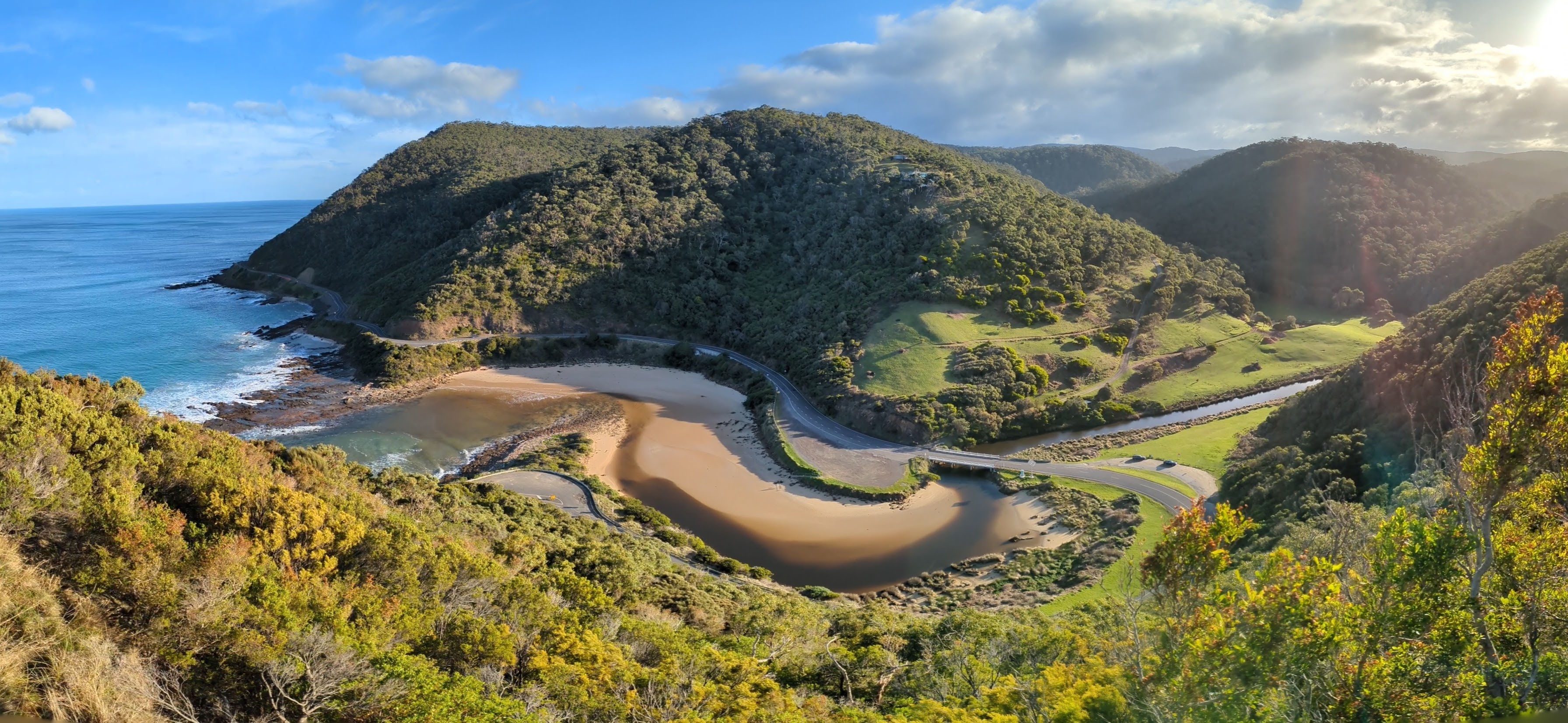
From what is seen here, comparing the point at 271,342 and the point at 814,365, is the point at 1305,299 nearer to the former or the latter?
the point at 814,365

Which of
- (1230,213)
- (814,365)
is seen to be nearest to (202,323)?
(814,365)

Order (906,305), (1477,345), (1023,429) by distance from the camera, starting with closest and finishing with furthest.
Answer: (1477,345), (1023,429), (906,305)

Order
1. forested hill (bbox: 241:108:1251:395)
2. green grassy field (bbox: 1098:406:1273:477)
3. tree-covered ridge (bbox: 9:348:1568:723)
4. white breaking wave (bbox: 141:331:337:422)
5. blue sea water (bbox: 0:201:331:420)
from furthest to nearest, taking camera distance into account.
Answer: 1. forested hill (bbox: 241:108:1251:395)
2. blue sea water (bbox: 0:201:331:420)
3. white breaking wave (bbox: 141:331:337:422)
4. green grassy field (bbox: 1098:406:1273:477)
5. tree-covered ridge (bbox: 9:348:1568:723)

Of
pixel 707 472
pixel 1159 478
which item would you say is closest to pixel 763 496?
pixel 707 472

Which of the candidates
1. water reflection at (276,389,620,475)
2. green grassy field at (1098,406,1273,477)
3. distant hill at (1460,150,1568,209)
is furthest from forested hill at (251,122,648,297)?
distant hill at (1460,150,1568,209)

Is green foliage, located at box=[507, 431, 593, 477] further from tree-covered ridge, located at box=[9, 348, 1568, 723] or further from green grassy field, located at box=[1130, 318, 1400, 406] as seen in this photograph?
green grassy field, located at box=[1130, 318, 1400, 406]
